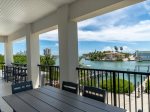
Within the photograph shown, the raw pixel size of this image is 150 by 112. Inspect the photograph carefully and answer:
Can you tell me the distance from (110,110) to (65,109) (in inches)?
19.4

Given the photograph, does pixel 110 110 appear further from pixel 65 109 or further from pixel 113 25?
pixel 113 25

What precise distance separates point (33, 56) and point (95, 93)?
208 inches

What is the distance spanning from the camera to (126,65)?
6520mm

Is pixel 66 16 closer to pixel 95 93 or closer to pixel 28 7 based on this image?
pixel 28 7

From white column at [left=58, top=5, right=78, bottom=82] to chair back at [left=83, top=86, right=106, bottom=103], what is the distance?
2.12m

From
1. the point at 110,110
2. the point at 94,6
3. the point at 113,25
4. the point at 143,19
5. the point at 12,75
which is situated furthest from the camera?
the point at 113,25

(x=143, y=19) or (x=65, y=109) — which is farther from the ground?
(x=143, y=19)

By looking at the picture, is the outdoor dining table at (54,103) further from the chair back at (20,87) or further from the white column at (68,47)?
the white column at (68,47)

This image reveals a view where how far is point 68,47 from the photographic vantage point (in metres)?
4.62

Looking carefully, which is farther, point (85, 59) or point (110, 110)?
point (85, 59)

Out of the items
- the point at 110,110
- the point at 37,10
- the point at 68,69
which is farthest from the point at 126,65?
the point at 110,110

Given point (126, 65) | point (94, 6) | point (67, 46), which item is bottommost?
point (126, 65)

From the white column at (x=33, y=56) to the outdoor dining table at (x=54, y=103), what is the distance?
455 cm

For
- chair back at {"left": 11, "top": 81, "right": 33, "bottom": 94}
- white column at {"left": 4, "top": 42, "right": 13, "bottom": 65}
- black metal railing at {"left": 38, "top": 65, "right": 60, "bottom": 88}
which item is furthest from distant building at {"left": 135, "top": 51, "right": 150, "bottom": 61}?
white column at {"left": 4, "top": 42, "right": 13, "bottom": 65}
